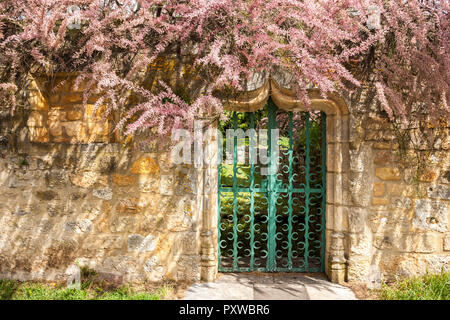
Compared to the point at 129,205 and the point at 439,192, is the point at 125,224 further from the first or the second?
the point at 439,192

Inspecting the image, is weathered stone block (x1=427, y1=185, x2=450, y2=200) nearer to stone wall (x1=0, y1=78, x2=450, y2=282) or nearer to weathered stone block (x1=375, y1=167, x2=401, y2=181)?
stone wall (x1=0, y1=78, x2=450, y2=282)

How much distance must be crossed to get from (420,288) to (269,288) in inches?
58.8

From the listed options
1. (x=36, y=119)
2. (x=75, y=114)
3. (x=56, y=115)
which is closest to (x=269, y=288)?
(x=75, y=114)

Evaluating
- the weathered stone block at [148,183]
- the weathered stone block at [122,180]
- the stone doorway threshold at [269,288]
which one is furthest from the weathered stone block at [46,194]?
the stone doorway threshold at [269,288]

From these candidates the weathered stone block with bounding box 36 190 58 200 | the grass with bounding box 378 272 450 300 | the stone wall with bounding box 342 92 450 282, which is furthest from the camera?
the weathered stone block with bounding box 36 190 58 200

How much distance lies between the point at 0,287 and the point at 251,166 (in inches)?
115

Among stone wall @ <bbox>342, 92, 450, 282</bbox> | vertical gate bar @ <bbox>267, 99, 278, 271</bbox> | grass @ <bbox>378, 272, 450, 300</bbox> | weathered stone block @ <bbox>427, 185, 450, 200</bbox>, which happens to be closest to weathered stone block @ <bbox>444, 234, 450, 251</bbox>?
stone wall @ <bbox>342, 92, 450, 282</bbox>

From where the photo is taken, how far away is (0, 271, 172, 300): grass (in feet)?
12.1

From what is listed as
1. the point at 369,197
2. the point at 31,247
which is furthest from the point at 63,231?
the point at 369,197

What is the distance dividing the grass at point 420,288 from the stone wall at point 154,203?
0.10 metres

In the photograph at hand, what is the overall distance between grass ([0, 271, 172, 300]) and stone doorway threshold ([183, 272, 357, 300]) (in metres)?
Result: 0.41

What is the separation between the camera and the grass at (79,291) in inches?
146

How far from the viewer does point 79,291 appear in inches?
150

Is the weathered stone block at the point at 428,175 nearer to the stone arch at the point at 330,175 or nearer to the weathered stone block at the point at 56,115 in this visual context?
the stone arch at the point at 330,175
